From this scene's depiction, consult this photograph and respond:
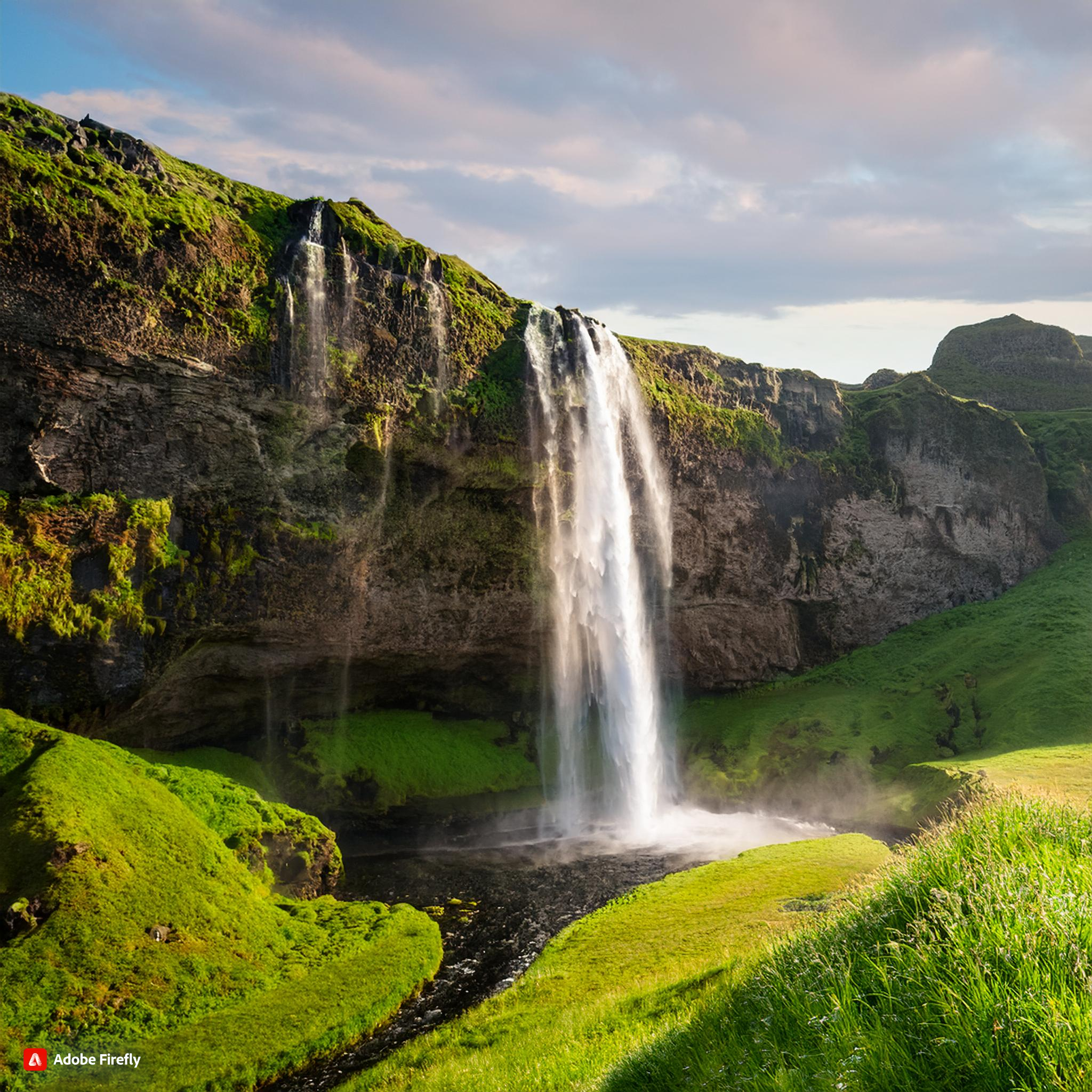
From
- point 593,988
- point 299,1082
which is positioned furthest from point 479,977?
point 299,1082

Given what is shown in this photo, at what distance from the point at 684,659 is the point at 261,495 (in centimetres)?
2739

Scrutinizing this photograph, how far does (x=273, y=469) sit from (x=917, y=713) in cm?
3651

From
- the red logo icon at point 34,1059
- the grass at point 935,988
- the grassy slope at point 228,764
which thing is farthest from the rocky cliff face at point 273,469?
the grass at point 935,988

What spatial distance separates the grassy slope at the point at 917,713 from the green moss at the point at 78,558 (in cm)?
2947

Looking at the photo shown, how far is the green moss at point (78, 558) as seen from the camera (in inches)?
1011

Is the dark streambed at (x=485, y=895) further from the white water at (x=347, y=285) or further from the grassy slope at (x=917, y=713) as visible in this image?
the white water at (x=347, y=285)

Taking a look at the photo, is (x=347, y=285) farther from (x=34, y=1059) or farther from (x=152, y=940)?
(x=34, y=1059)

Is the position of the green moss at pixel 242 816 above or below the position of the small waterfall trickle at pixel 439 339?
below

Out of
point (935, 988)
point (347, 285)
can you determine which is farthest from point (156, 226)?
point (935, 988)

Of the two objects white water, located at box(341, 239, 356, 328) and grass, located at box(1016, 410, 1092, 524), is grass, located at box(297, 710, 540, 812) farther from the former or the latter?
grass, located at box(1016, 410, 1092, 524)

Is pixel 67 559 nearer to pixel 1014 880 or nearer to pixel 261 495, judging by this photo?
pixel 261 495

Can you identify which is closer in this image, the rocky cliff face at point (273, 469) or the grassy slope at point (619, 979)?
the grassy slope at point (619, 979)

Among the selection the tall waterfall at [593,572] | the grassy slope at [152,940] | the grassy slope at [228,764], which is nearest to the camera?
the grassy slope at [152,940]

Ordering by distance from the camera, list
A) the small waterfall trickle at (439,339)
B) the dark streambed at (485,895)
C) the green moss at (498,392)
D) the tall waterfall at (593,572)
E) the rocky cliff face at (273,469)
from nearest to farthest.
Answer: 1. the dark streambed at (485,895)
2. the rocky cliff face at (273,469)
3. the small waterfall trickle at (439,339)
4. the green moss at (498,392)
5. the tall waterfall at (593,572)
